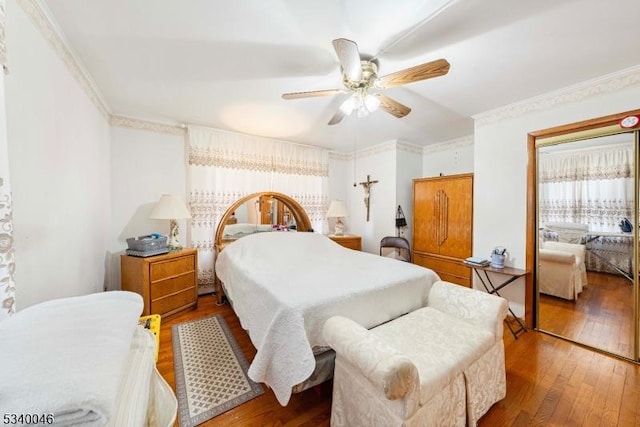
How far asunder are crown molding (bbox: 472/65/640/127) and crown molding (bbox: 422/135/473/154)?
815mm

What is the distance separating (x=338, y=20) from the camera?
1.35 meters

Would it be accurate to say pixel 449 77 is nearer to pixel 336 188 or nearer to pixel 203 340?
pixel 336 188

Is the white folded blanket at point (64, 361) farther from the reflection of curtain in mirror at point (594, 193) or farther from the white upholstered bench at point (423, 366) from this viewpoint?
the reflection of curtain in mirror at point (594, 193)

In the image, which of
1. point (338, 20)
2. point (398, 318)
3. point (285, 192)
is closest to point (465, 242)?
point (398, 318)

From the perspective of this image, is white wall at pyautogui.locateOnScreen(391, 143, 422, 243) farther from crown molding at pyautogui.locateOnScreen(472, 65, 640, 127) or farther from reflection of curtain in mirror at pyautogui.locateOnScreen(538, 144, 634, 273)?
reflection of curtain in mirror at pyautogui.locateOnScreen(538, 144, 634, 273)

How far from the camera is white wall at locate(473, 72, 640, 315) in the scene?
2068mm

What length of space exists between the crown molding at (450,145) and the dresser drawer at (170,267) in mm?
3826

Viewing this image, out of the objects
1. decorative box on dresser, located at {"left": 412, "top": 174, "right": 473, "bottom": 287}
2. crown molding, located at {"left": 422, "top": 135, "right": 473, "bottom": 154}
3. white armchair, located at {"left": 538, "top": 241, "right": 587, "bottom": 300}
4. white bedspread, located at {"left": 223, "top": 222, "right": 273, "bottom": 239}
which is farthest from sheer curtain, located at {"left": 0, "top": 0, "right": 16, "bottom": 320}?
crown molding, located at {"left": 422, "top": 135, "right": 473, "bottom": 154}

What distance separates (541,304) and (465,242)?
91 cm

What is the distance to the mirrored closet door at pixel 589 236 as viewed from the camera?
6.26ft

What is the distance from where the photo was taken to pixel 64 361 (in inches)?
19.5

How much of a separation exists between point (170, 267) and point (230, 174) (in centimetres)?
138

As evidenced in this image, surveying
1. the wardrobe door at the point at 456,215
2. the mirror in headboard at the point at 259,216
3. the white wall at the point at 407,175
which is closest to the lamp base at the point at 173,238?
the mirror in headboard at the point at 259,216

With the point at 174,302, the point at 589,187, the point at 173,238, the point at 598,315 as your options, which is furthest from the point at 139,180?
the point at 598,315
